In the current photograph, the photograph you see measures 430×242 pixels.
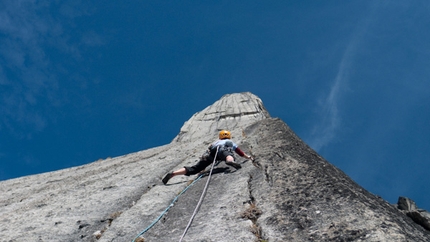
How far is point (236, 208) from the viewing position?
6496 millimetres

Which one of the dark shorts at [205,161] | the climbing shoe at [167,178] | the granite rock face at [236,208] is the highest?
the dark shorts at [205,161]

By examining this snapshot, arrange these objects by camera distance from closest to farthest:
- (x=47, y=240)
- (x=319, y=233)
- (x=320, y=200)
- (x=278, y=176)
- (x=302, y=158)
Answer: (x=319, y=233), (x=320, y=200), (x=47, y=240), (x=278, y=176), (x=302, y=158)

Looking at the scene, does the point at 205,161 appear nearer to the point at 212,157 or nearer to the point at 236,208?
the point at 212,157

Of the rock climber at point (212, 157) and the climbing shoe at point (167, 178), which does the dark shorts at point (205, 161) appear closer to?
the rock climber at point (212, 157)

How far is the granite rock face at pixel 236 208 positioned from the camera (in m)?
5.47

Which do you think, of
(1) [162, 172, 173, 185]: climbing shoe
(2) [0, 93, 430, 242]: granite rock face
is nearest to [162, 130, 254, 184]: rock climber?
(1) [162, 172, 173, 185]: climbing shoe

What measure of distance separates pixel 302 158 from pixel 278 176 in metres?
1.25

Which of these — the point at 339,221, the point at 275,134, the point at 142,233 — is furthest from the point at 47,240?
the point at 275,134

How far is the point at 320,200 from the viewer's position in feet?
19.9

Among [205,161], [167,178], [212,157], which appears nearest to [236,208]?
[167,178]

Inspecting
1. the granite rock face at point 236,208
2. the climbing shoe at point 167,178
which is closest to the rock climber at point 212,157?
the climbing shoe at point 167,178

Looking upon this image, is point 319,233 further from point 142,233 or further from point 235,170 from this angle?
point 235,170

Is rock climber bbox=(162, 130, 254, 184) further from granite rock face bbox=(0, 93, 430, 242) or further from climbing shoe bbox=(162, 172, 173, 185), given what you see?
granite rock face bbox=(0, 93, 430, 242)

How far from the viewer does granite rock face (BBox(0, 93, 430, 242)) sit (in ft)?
17.9
